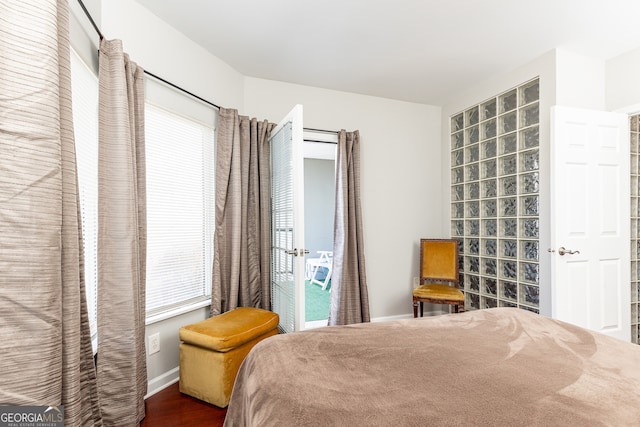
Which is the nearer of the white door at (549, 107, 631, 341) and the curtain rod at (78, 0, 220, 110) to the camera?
the curtain rod at (78, 0, 220, 110)

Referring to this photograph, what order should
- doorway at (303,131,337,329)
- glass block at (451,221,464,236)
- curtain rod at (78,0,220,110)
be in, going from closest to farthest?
curtain rod at (78,0,220,110) < glass block at (451,221,464,236) < doorway at (303,131,337,329)

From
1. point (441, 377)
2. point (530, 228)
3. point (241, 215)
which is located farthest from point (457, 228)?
point (441, 377)

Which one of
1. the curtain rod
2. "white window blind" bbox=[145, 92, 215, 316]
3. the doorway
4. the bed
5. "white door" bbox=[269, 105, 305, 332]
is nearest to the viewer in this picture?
the bed

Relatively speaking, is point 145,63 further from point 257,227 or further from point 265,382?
point 265,382

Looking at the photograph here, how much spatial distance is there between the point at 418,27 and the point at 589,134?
1.65 metres

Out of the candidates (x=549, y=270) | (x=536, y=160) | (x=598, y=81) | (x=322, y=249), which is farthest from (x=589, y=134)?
(x=322, y=249)

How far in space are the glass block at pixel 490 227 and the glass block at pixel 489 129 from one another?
0.88 m

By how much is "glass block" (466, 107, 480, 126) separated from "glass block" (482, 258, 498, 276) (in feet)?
4.96

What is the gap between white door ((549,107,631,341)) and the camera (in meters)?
2.27

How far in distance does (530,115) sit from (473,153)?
68cm

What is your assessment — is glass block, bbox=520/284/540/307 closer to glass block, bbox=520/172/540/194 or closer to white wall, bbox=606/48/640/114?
glass block, bbox=520/172/540/194

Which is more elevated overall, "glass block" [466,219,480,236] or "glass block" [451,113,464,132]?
"glass block" [451,113,464,132]

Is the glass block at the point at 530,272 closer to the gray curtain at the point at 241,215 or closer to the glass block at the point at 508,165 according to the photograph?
the glass block at the point at 508,165

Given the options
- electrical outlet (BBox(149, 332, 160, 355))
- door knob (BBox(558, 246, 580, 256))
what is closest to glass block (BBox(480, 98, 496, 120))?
door knob (BBox(558, 246, 580, 256))
